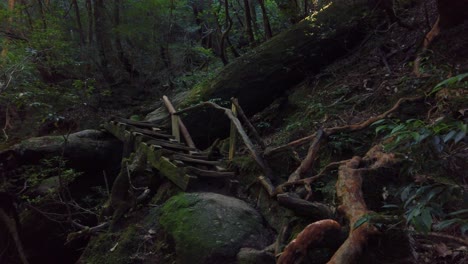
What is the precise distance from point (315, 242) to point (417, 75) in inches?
146

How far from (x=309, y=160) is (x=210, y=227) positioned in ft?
5.23

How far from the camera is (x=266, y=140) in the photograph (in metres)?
7.13

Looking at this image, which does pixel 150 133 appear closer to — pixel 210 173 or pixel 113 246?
pixel 210 173

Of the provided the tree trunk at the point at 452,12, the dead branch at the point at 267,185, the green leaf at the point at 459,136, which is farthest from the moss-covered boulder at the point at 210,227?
the tree trunk at the point at 452,12

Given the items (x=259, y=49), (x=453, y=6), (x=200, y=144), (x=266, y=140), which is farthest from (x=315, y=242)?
(x=259, y=49)

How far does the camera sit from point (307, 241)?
9.96 ft

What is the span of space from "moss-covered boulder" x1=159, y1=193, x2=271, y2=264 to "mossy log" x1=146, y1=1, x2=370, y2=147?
3255 mm

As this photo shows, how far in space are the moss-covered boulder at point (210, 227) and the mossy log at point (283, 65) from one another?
10.7 ft

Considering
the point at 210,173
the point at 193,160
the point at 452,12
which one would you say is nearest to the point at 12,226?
the point at 193,160

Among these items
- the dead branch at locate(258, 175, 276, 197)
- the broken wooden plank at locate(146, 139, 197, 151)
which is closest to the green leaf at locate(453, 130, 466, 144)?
the dead branch at locate(258, 175, 276, 197)

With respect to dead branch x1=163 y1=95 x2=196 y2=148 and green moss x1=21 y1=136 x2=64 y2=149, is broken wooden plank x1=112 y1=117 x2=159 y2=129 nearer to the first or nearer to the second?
dead branch x1=163 y1=95 x2=196 y2=148

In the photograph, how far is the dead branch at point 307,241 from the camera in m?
3.03

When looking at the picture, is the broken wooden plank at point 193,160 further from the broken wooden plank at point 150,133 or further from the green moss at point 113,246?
the broken wooden plank at point 150,133

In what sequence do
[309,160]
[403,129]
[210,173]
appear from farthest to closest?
[210,173]
[309,160]
[403,129]
